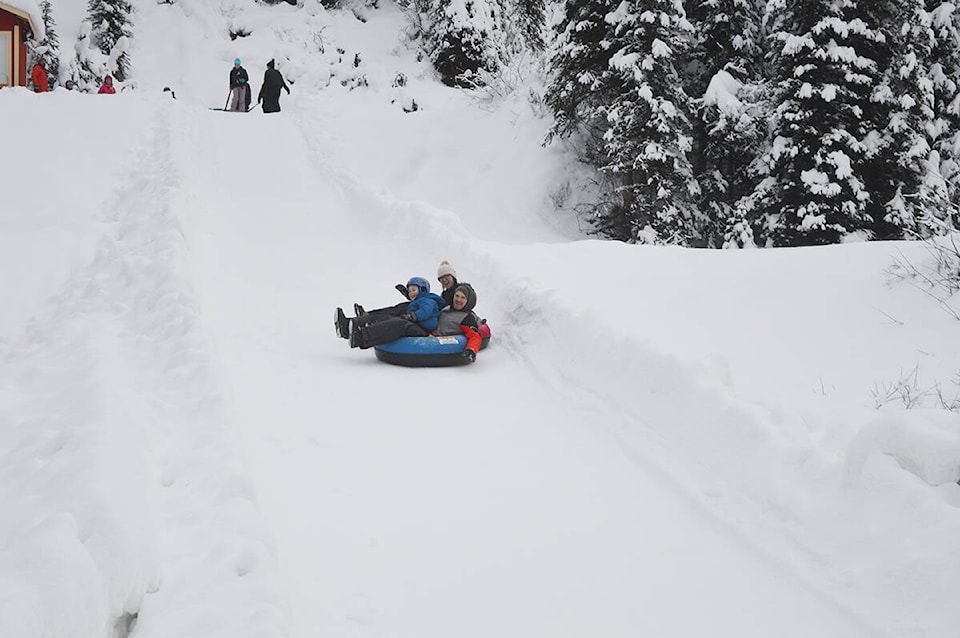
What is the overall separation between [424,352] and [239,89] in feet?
60.3

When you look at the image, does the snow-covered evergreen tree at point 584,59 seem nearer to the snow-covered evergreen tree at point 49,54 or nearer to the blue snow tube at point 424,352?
the blue snow tube at point 424,352

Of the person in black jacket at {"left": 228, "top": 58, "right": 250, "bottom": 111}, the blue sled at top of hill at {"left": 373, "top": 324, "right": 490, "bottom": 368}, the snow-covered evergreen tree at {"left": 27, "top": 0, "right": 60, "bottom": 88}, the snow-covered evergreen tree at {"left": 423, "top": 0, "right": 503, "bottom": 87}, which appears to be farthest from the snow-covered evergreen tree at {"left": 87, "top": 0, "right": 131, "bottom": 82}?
the blue sled at top of hill at {"left": 373, "top": 324, "right": 490, "bottom": 368}

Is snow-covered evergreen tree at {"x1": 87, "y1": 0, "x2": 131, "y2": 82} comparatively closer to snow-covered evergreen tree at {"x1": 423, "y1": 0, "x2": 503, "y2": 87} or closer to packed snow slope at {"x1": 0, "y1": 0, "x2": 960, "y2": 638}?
snow-covered evergreen tree at {"x1": 423, "y1": 0, "x2": 503, "y2": 87}

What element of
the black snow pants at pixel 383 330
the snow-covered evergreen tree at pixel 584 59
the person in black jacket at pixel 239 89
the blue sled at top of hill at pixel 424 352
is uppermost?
the snow-covered evergreen tree at pixel 584 59

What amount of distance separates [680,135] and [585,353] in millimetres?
8114

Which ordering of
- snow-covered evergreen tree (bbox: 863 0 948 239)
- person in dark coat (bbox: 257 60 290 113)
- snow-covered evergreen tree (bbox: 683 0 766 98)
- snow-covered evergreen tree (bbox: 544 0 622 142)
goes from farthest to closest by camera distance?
1. person in dark coat (bbox: 257 60 290 113)
2. snow-covered evergreen tree (bbox: 544 0 622 142)
3. snow-covered evergreen tree (bbox: 683 0 766 98)
4. snow-covered evergreen tree (bbox: 863 0 948 239)

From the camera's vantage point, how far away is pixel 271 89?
864 inches

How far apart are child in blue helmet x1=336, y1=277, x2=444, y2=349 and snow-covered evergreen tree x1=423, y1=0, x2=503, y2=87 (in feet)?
66.7

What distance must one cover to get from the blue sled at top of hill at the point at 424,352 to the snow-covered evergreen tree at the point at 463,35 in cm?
2104

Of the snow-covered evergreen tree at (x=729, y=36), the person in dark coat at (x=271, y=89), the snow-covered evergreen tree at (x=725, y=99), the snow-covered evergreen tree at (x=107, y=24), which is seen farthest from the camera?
the snow-covered evergreen tree at (x=107, y=24)

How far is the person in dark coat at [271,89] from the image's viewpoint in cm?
2177

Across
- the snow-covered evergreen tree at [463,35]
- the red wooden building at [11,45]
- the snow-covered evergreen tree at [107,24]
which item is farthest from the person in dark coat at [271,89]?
the snow-covered evergreen tree at [107,24]

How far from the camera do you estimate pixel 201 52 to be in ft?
104

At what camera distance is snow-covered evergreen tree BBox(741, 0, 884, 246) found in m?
11.6
